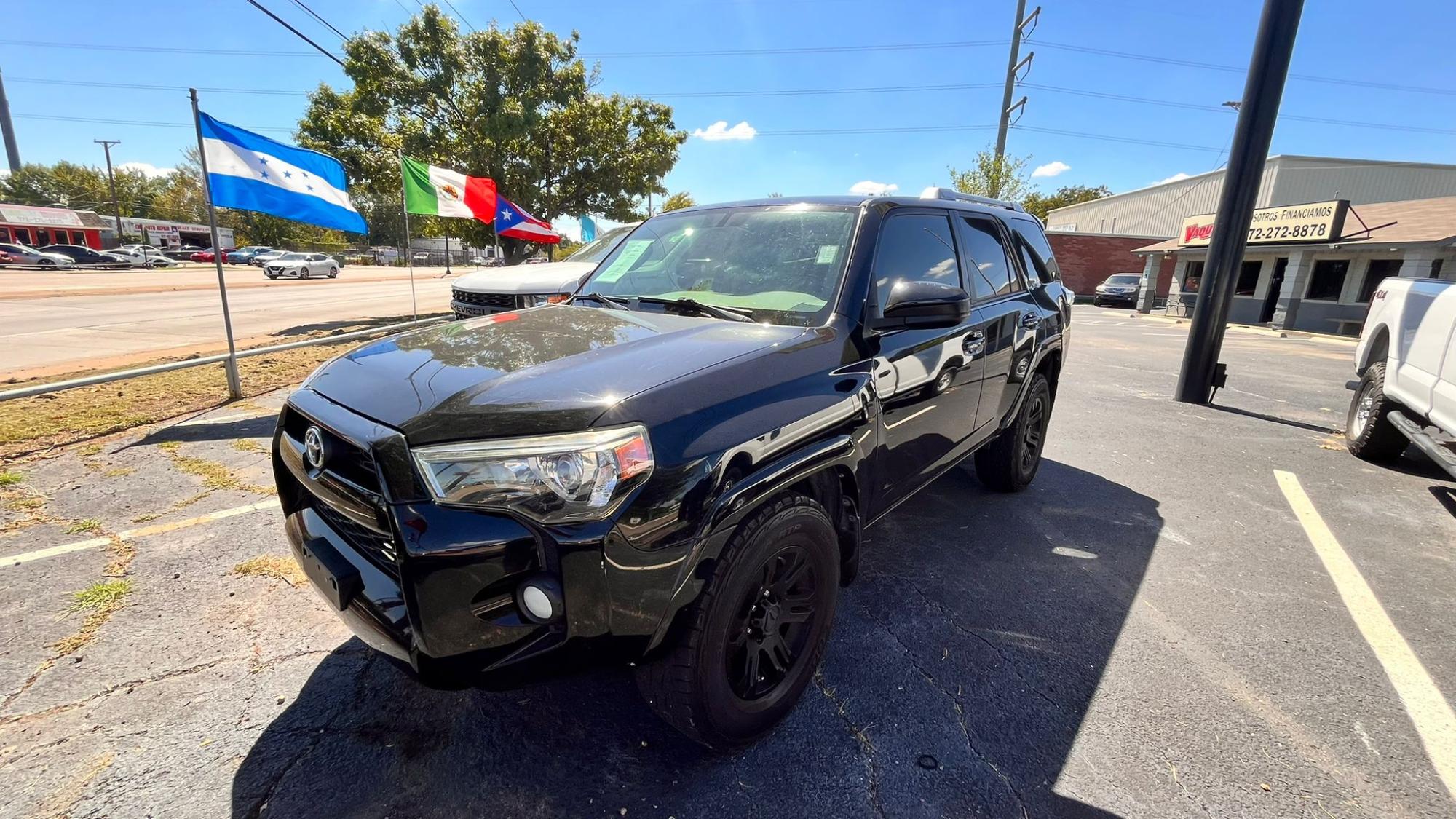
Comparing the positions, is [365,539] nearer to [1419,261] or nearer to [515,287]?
[515,287]

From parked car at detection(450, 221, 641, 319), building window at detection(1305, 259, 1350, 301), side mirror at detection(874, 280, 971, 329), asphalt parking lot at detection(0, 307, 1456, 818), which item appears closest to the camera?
asphalt parking lot at detection(0, 307, 1456, 818)

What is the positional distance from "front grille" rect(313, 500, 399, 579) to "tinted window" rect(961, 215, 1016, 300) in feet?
9.95

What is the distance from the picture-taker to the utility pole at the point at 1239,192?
267 inches

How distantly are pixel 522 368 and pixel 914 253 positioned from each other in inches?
77.4

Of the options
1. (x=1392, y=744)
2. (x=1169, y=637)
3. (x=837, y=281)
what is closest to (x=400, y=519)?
(x=837, y=281)

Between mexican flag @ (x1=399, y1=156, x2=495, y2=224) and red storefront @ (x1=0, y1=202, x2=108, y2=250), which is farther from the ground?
mexican flag @ (x1=399, y1=156, x2=495, y2=224)

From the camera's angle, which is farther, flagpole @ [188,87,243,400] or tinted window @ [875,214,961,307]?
flagpole @ [188,87,243,400]

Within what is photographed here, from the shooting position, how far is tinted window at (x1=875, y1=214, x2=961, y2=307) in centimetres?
281

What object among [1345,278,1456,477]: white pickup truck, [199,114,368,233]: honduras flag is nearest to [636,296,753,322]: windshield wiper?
[1345,278,1456,477]: white pickup truck

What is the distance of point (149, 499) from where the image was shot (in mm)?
3984

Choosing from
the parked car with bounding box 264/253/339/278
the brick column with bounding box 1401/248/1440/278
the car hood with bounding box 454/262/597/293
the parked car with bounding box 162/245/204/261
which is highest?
the brick column with bounding box 1401/248/1440/278

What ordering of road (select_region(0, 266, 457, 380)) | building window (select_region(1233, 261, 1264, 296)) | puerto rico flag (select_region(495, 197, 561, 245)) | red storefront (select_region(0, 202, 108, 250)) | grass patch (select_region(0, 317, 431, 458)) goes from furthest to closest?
red storefront (select_region(0, 202, 108, 250)) < building window (select_region(1233, 261, 1264, 296)) < puerto rico flag (select_region(495, 197, 561, 245)) < road (select_region(0, 266, 457, 380)) < grass patch (select_region(0, 317, 431, 458))

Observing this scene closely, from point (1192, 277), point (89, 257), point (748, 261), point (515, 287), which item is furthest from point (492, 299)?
point (89, 257)

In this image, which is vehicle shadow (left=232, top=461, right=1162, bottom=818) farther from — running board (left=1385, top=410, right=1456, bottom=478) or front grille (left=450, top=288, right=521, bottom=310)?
front grille (left=450, top=288, right=521, bottom=310)
